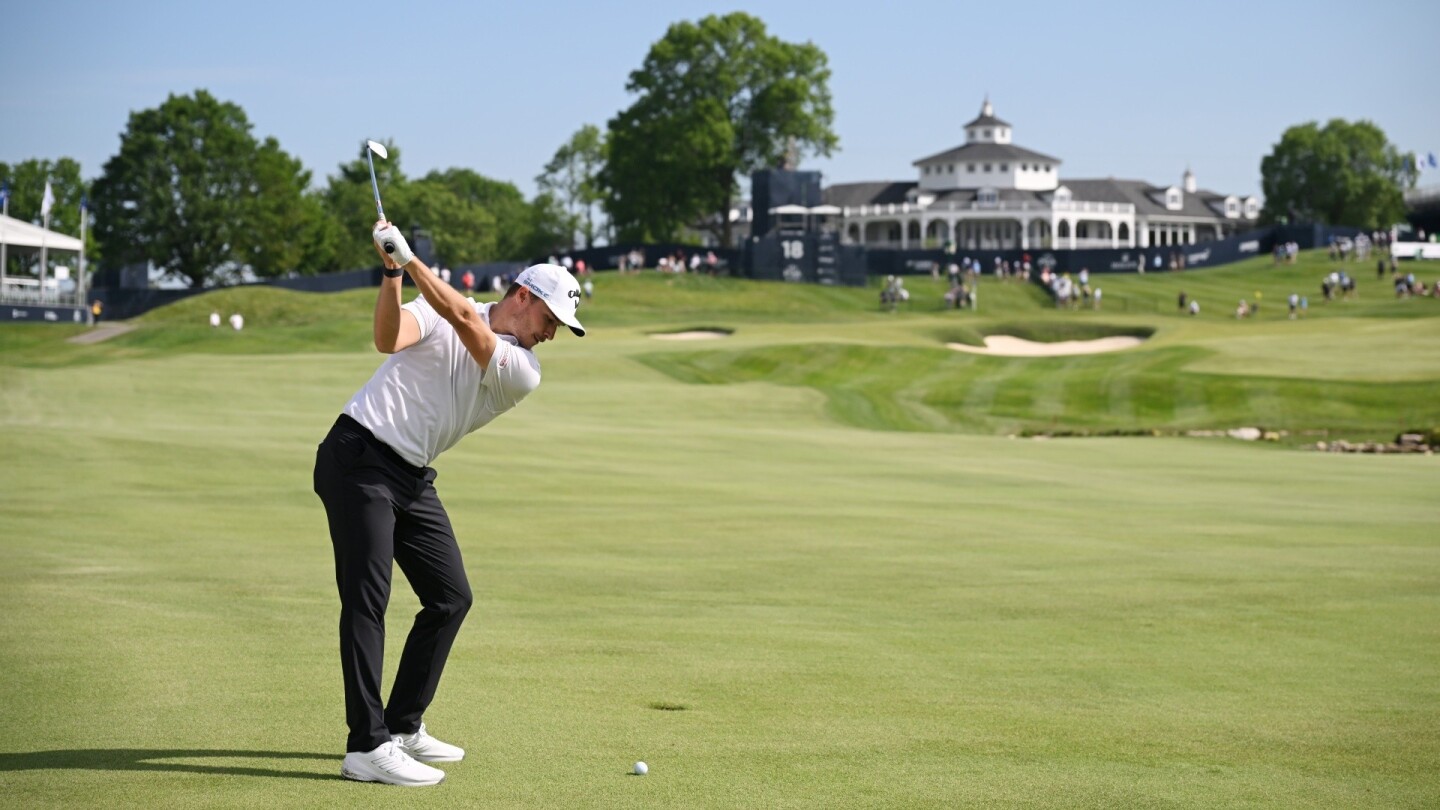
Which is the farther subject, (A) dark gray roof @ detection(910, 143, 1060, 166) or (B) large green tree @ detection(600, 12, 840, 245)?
(A) dark gray roof @ detection(910, 143, 1060, 166)

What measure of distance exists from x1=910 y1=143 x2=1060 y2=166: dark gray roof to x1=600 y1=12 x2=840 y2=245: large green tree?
1973 inches

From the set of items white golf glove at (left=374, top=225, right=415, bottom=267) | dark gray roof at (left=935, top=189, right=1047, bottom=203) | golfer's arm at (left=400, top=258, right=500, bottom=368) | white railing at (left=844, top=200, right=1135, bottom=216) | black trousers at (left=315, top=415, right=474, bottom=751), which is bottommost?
black trousers at (left=315, top=415, right=474, bottom=751)

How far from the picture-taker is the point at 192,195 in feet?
366

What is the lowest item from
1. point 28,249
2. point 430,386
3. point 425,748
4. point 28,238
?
point 425,748

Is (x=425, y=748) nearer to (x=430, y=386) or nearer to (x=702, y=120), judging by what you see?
(x=430, y=386)

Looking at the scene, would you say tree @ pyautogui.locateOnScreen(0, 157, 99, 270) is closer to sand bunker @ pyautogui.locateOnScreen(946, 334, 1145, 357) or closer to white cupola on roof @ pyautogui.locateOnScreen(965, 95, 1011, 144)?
sand bunker @ pyautogui.locateOnScreen(946, 334, 1145, 357)

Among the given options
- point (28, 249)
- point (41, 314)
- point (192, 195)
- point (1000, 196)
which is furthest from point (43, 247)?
point (1000, 196)

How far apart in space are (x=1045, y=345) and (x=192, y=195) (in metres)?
71.1

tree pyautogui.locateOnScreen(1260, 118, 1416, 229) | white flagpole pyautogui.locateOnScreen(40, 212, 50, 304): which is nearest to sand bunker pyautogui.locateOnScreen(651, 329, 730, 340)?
white flagpole pyautogui.locateOnScreen(40, 212, 50, 304)

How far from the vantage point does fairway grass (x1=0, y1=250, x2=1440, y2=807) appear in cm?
741

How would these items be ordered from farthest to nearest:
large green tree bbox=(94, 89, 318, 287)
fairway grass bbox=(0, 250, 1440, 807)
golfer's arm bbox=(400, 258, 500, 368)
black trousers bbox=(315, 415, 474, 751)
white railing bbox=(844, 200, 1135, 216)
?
white railing bbox=(844, 200, 1135, 216) → large green tree bbox=(94, 89, 318, 287) → fairway grass bbox=(0, 250, 1440, 807) → black trousers bbox=(315, 415, 474, 751) → golfer's arm bbox=(400, 258, 500, 368)

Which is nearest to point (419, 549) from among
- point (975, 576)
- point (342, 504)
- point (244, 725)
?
point (342, 504)

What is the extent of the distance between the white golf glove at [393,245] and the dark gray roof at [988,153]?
174 meters

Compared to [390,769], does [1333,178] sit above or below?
above
